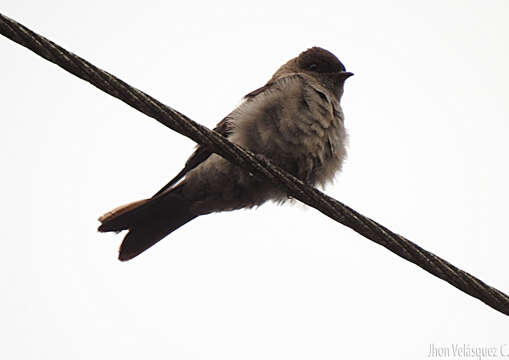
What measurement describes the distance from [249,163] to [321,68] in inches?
121

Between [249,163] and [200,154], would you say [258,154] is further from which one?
[249,163]

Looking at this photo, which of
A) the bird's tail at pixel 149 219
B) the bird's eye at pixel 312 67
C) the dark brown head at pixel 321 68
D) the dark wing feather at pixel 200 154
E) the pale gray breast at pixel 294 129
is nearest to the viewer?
the pale gray breast at pixel 294 129

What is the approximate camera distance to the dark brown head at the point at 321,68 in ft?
20.4

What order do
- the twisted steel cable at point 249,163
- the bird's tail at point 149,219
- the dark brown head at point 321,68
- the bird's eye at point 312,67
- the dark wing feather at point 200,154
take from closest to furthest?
the twisted steel cable at point 249,163 < the dark wing feather at point 200,154 < the bird's tail at point 149,219 < the dark brown head at point 321,68 < the bird's eye at point 312,67

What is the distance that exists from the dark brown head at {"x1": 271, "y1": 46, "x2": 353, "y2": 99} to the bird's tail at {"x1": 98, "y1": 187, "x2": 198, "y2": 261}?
4.37 ft

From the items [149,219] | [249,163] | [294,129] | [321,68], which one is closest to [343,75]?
[321,68]

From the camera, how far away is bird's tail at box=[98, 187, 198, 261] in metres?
5.71

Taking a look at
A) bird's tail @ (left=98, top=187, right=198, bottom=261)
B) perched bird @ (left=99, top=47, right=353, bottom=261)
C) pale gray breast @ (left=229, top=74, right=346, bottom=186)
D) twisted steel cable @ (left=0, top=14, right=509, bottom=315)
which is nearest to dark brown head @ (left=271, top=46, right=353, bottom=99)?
perched bird @ (left=99, top=47, right=353, bottom=261)

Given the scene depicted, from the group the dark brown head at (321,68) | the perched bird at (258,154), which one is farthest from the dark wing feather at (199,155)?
the dark brown head at (321,68)

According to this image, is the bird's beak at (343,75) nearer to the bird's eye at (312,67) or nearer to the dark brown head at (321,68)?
the dark brown head at (321,68)

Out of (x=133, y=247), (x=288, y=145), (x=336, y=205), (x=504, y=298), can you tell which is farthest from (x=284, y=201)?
(x=504, y=298)

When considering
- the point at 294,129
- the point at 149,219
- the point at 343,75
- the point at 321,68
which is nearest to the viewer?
the point at 294,129

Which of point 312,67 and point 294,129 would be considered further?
point 312,67

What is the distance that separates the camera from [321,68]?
641cm
